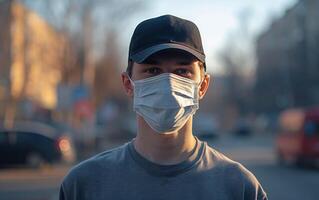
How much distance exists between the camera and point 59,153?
2466cm

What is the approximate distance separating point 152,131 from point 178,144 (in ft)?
0.43

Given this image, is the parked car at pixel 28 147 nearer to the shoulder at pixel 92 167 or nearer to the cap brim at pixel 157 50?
the shoulder at pixel 92 167

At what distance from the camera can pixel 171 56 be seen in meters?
2.88

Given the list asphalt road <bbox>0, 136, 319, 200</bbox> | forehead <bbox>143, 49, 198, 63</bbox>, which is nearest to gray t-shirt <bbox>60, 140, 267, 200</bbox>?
forehead <bbox>143, 49, 198, 63</bbox>

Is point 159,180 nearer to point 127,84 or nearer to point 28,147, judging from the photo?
point 127,84

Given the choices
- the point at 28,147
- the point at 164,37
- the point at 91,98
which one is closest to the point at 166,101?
the point at 164,37

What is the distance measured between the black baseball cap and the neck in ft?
1.06

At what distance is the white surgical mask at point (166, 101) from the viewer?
2.86 meters

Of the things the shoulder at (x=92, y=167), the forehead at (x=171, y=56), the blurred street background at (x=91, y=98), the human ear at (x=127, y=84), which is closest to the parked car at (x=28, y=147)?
the blurred street background at (x=91, y=98)

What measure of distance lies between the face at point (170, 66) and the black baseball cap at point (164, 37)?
31mm

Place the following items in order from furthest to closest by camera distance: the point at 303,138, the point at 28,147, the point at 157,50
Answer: the point at 303,138 < the point at 28,147 < the point at 157,50

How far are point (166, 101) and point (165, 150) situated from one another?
0.71 ft

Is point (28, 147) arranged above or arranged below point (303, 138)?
below

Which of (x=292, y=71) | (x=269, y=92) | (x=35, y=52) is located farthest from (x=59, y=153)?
(x=269, y=92)
